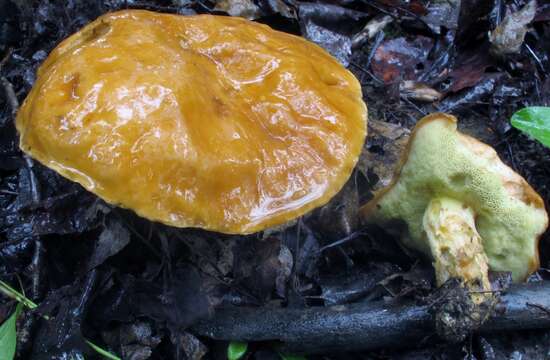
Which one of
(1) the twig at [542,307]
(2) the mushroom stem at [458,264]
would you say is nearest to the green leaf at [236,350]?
(2) the mushroom stem at [458,264]

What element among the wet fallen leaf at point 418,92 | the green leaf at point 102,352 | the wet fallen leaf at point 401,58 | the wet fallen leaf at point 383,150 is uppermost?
the wet fallen leaf at point 401,58

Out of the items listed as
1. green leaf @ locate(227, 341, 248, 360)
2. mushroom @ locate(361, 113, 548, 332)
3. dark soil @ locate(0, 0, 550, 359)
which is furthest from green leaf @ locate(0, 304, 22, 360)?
mushroom @ locate(361, 113, 548, 332)

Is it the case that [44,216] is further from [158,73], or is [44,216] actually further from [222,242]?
[158,73]

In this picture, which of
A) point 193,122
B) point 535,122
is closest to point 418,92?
point 535,122

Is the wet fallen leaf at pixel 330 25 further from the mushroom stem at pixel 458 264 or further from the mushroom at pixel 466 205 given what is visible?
the mushroom stem at pixel 458 264

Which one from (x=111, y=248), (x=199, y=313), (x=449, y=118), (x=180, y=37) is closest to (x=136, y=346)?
(x=199, y=313)
